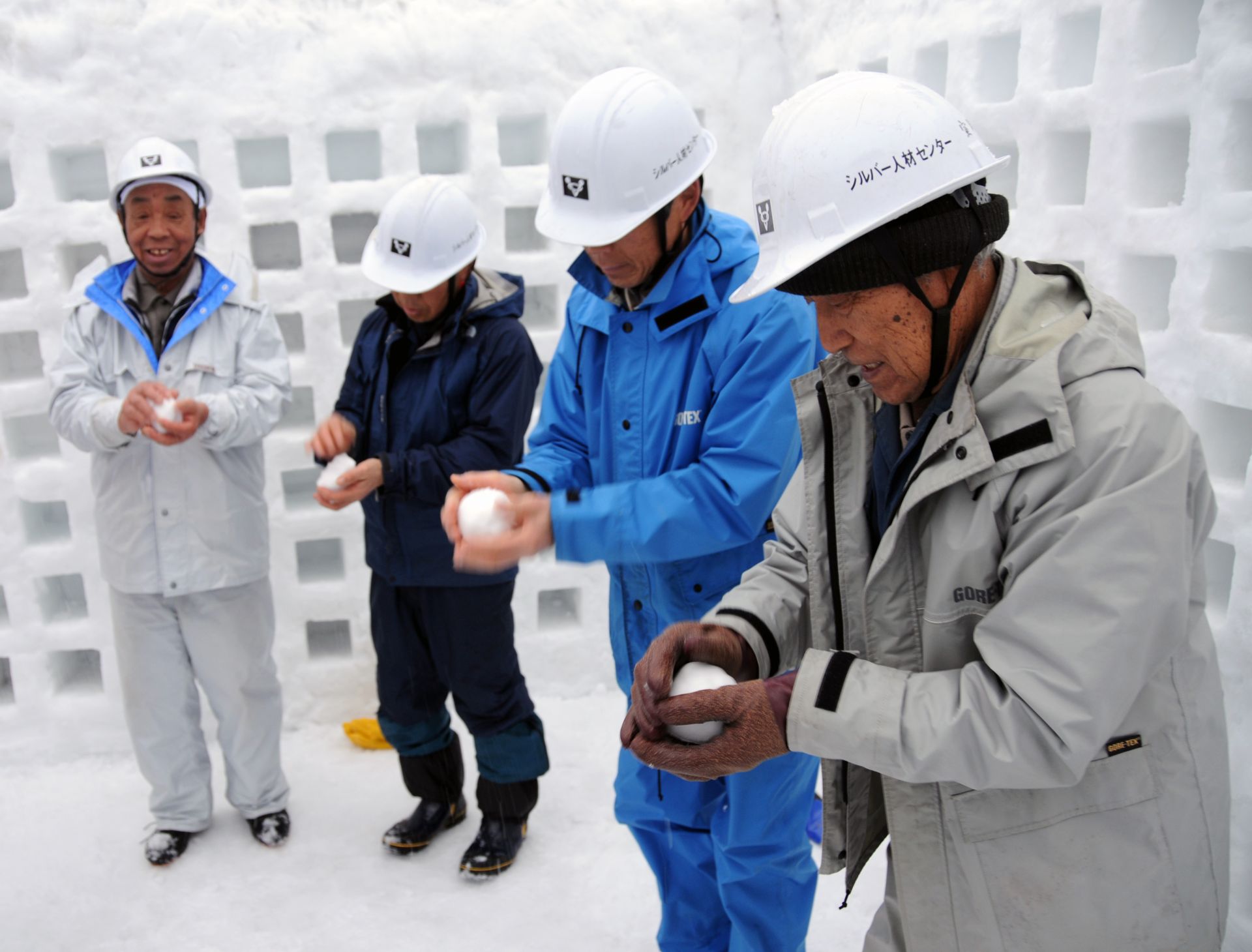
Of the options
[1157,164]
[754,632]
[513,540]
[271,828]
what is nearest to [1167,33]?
[1157,164]

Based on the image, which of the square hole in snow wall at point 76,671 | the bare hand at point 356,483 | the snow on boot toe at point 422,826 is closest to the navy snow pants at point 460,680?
the snow on boot toe at point 422,826

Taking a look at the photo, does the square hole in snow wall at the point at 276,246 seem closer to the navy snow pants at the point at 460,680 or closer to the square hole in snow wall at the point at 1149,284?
the navy snow pants at the point at 460,680

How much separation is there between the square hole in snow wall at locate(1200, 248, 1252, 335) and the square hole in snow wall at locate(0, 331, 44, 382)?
4.14 meters

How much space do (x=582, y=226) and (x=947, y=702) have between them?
4.74 feet

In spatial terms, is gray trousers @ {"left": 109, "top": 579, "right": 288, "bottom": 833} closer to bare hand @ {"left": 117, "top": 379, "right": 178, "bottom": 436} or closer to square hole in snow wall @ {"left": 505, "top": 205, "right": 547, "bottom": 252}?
bare hand @ {"left": 117, "top": 379, "right": 178, "bottom": 436}

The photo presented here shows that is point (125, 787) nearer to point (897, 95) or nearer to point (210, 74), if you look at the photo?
point (210, 74)

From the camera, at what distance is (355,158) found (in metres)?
4.44

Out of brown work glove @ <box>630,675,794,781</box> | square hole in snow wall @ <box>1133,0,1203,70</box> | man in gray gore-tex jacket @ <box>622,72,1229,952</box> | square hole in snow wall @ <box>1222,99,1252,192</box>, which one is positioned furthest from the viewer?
square hole in snow wall @ <box>1133,0,1203,70</box>

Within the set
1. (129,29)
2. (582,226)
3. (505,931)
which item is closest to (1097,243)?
(582,226)

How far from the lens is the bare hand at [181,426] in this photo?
3.18 meters

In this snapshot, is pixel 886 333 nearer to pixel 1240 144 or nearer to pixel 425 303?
pixel 1240 144

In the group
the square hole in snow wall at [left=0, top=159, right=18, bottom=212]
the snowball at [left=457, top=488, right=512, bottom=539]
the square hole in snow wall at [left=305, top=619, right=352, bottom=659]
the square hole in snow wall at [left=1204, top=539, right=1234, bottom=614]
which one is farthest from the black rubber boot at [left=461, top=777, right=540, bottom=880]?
the square hole in snow wall at [left=0, top=159, right=18, bottom=212]

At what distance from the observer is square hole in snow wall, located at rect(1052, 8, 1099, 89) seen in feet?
9.46

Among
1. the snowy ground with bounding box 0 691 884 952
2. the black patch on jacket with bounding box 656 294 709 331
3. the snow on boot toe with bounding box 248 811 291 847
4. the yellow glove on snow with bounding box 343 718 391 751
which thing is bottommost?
the snowy ground with bounding box 0 691 884 952
